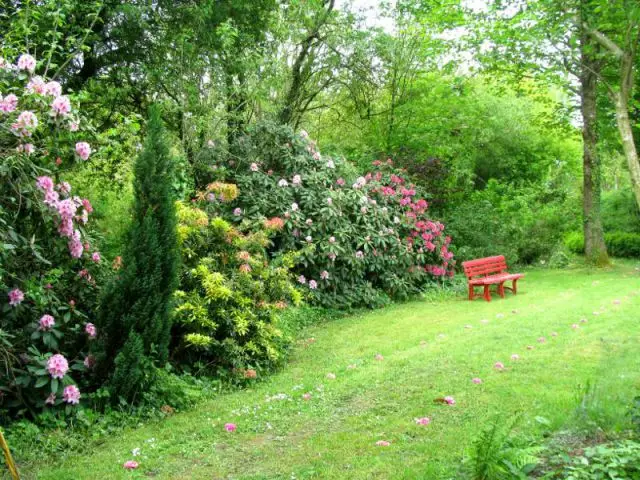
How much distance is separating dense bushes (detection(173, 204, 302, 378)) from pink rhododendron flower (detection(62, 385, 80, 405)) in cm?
133

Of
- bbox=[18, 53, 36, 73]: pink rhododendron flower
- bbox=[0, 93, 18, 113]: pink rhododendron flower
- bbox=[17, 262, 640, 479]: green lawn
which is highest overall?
bbox=[18, 53, 36, 73]: pink rhododendron flower

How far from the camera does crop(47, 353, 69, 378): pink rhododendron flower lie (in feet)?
13.3

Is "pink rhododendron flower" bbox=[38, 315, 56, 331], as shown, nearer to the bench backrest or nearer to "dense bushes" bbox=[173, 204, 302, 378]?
"dense bushes" bbox=[173, 204, 302, 378]

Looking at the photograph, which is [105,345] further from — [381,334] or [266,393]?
[381,334]

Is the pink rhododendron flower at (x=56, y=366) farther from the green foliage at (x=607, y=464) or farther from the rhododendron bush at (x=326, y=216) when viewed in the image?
the rhododendron bush at (x=326, y=216)

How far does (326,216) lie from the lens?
9.11m

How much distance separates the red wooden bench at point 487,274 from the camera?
9820 millimetres

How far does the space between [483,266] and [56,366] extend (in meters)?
8.53

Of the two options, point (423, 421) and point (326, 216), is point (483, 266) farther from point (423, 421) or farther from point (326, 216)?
point (423, 421)

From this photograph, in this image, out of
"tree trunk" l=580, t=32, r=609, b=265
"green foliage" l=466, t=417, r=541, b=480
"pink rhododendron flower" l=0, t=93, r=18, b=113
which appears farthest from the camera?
"tree trunk" l=580, t=32, r=609, b=265

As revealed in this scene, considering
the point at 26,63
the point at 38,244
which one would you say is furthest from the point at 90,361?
the point at 26,63

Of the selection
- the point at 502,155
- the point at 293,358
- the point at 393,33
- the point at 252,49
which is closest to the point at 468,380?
the point at 293,358

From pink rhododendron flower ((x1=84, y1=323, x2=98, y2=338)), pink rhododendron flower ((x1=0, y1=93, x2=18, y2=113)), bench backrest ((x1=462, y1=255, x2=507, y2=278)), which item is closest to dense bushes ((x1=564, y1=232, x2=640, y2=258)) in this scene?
bench backrest ((x1=462, y1=255, x2=507, y2=278))

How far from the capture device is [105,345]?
4.51m
